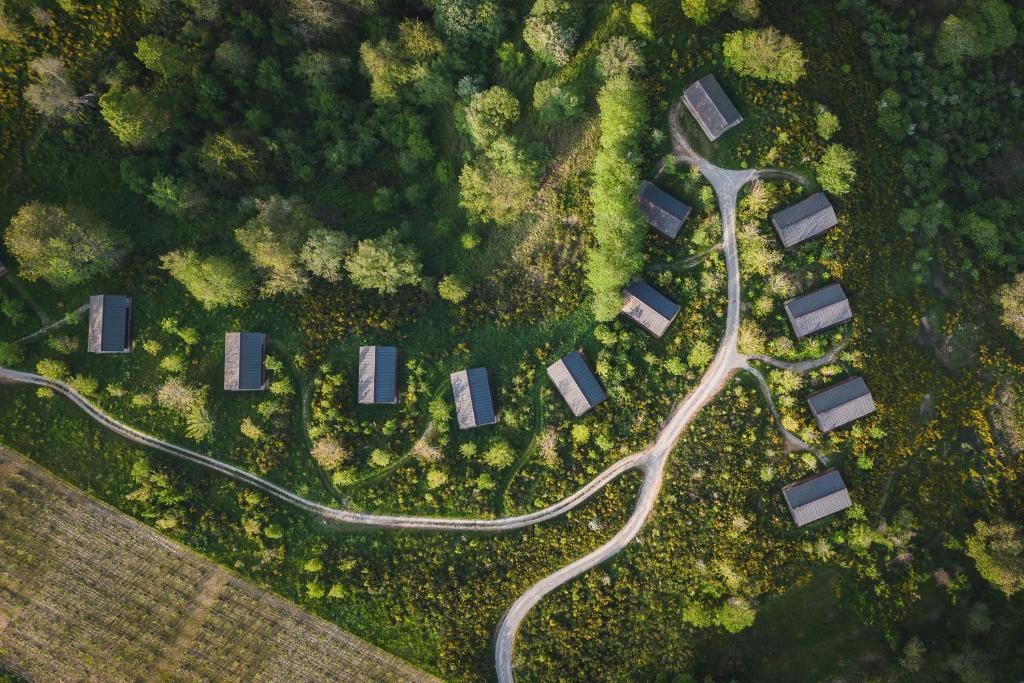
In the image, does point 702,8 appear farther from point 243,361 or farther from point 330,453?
point 243,361

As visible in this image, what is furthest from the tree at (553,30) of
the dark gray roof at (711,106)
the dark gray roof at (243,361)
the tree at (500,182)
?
the dark gray roof at (243,361)

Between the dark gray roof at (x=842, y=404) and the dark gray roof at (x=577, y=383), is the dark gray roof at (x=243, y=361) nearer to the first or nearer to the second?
the dark gray roof at (x=577, y=383)

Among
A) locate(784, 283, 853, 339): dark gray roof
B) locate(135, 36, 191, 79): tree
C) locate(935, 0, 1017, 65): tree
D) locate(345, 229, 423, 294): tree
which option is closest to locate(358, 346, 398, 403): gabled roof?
locate(345, 229, 423, 294): tree

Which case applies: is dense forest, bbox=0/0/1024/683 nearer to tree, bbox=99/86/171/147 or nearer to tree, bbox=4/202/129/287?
tree, bbox=4/202/129/287

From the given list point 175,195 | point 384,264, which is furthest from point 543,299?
point 175,195

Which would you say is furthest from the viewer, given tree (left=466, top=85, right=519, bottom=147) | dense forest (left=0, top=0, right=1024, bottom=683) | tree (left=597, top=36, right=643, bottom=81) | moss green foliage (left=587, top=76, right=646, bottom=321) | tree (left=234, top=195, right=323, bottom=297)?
tree (left=466, top=85, right=519, bottom=147)

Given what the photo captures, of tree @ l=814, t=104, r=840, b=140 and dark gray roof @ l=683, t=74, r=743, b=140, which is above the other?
dark gray roof @ l=683, t=74, r=743, b=140
